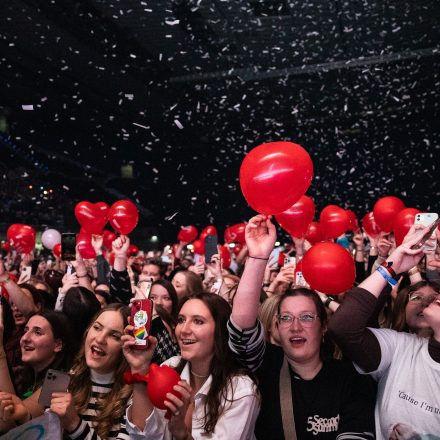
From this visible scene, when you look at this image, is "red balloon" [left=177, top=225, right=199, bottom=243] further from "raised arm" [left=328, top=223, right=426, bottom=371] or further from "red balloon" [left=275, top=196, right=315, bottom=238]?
"raised arm" [left=328, top=223, right=426, bottom=371]

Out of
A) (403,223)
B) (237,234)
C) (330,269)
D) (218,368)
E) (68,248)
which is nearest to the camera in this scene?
(218,368)

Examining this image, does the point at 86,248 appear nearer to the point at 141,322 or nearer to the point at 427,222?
the point at 141,322

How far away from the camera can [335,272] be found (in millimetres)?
2535

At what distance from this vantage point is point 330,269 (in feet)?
8.34

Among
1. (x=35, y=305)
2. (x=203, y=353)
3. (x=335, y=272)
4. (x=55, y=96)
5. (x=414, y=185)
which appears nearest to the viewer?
(x=203, y=353)

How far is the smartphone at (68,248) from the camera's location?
4050mm

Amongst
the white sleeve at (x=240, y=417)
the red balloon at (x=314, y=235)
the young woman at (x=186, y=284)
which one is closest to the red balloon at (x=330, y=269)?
the white sleeve at (x=240, y=417)

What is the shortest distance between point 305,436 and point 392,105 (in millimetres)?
9504

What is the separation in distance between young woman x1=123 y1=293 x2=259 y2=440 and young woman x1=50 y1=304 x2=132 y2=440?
0.27 meters

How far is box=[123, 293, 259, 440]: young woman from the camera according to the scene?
1.87 metres

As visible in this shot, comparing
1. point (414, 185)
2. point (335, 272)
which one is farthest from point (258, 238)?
point (414, 185)

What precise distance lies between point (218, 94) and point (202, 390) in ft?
27.0

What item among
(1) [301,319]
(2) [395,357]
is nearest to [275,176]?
(1) [301,319]

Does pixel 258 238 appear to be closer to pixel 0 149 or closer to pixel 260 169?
pixel 260 169
